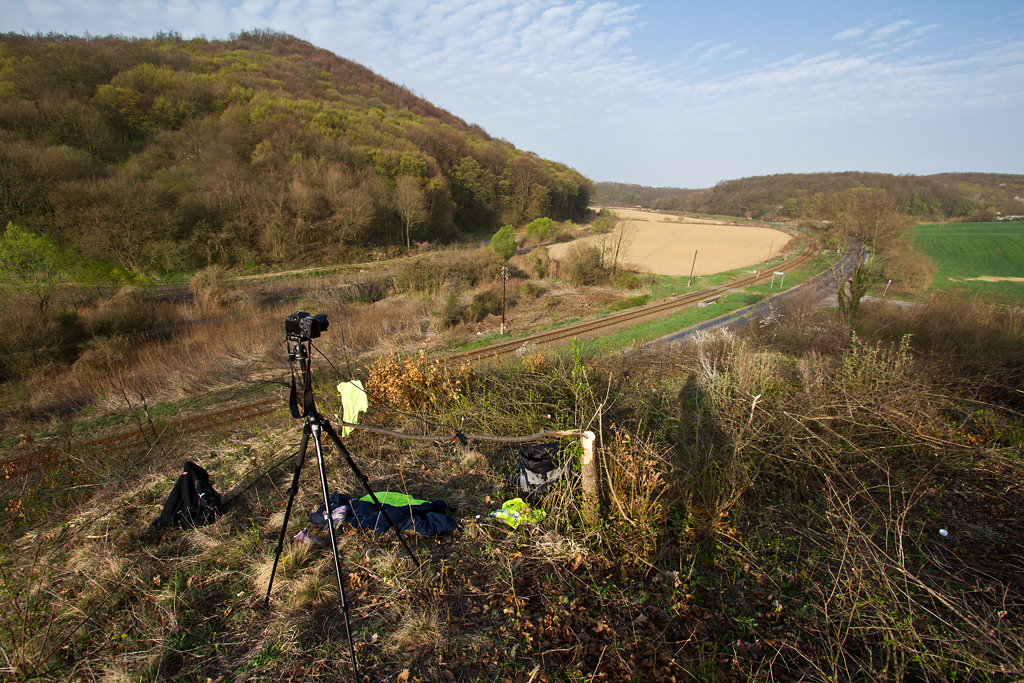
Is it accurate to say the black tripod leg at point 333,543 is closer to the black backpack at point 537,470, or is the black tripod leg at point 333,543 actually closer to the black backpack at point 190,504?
the black backpack at point 537,470

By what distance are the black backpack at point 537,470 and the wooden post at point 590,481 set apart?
0.41 m

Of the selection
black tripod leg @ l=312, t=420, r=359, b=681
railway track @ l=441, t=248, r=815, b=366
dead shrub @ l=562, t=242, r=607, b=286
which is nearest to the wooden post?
black tripod leg @ l=312, t=420, r=359, b=681

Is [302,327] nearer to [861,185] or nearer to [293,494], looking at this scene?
[293,494]

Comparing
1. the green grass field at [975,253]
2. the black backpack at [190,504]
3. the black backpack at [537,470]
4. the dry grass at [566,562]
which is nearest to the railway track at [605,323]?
the black backpack at [537,470]

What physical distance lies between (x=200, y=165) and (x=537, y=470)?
122ft

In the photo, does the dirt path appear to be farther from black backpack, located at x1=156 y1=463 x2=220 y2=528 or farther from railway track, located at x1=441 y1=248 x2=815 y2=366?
black backpack, located at x1=156 y1=463 x2=220 y2=528

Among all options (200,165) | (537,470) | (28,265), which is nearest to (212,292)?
(28,265)

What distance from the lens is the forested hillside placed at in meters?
21.6

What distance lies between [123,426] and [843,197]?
94.1 ft

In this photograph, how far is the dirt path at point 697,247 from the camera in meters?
35.5

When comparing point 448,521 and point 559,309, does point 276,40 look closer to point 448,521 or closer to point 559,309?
point 559,309

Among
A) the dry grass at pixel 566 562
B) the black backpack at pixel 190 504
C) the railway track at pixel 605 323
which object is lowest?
the railway track at pixel 605 323

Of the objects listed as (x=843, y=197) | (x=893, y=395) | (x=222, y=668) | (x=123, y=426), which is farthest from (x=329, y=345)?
(x=843, y=197)

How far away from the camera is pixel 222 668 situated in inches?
92.5
